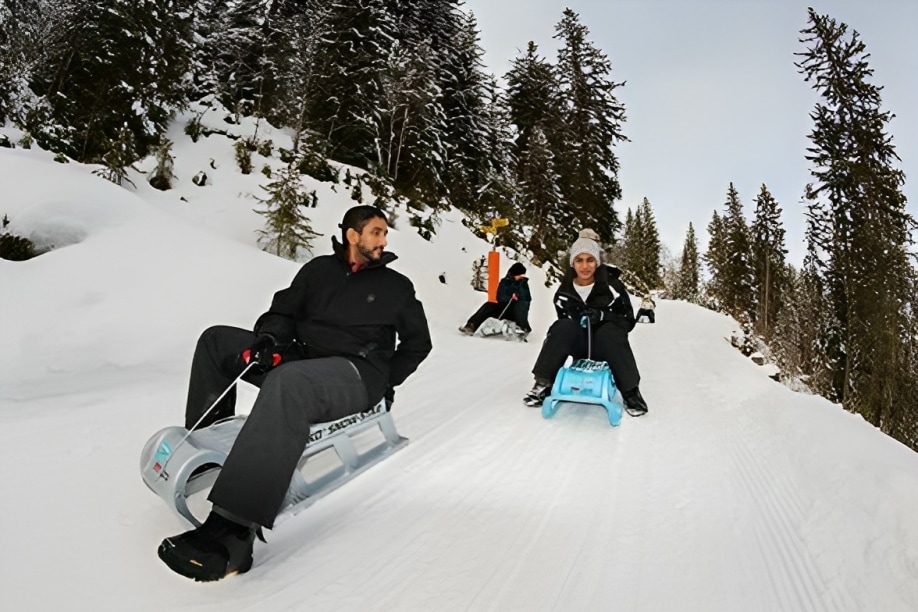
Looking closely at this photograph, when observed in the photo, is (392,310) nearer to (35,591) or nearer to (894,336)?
(35,591)

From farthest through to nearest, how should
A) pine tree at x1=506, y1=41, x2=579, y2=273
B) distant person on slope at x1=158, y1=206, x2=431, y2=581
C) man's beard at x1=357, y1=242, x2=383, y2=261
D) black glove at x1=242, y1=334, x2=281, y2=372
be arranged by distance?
pine tree at x1=506, y1=41, x2=579, y2=273
man's beard at x1=357, y1=242, x2=383, y2=261
black glove at x1=242, y1=334, x2=281, y2=372
distant person on slope at x1=158, y1=206, x2=431, y2=581

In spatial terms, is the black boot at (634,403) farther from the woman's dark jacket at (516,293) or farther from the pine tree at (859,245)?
the pine tree at (859,245)

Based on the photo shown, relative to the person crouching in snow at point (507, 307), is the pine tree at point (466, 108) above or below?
above

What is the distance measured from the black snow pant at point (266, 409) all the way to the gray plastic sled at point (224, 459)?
0.54ft

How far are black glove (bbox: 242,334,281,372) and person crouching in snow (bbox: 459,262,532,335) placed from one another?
6.59 meters

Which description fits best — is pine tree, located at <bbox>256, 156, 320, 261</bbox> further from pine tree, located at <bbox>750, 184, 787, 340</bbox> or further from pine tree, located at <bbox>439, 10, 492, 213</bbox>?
pine tree, located at <bbox>750, 184, 787, 340</bbox>

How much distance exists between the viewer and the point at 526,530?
2188 mm

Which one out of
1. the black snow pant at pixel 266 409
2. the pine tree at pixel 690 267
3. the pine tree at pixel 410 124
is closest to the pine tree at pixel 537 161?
the pine tree at pixel 410 124

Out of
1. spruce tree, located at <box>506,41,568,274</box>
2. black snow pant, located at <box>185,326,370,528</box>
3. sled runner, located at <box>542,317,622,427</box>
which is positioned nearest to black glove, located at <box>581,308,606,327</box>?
sled runner, located at <box>542,317,622,427</box>

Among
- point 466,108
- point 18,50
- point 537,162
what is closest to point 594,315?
point 18,50

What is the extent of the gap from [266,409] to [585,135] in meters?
26.8

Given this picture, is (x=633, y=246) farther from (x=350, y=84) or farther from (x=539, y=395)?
(x=539, y=395)

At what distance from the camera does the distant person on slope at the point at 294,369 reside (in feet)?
5.73

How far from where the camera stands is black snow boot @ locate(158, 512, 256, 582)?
63.2 inches
